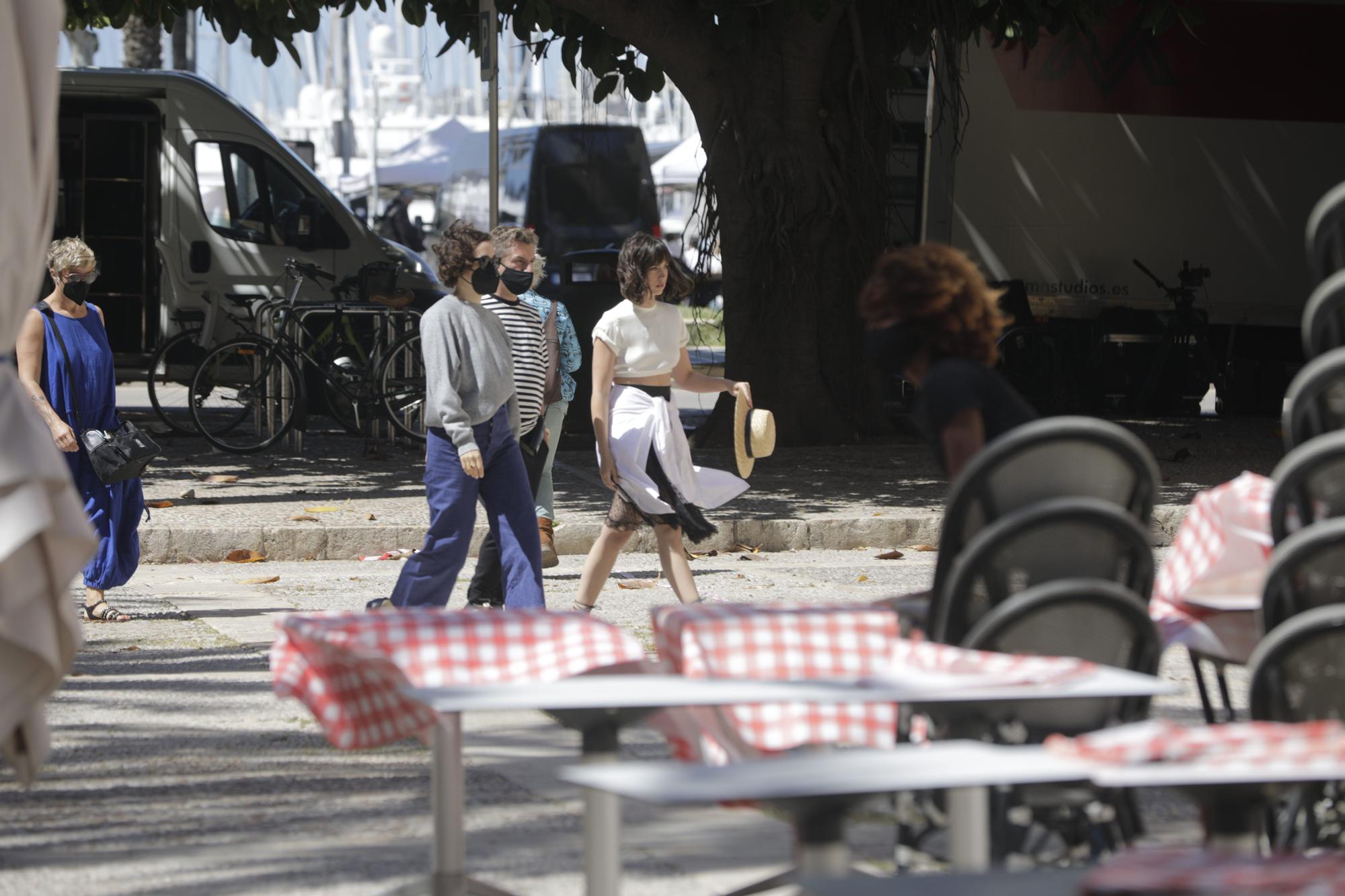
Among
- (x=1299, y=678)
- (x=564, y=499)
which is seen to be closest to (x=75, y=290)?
(x=564, y=499)

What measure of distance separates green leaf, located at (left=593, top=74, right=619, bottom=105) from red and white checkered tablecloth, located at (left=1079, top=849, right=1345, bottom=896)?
12545 millimetres

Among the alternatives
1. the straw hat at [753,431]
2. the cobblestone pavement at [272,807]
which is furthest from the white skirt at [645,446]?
the cobblestone pavement at [272,807]

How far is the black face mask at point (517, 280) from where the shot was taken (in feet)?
28.3

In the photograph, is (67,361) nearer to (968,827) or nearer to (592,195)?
(968,827)

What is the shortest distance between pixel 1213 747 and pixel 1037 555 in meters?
0.83

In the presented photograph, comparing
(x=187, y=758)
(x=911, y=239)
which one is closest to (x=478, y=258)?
(x=187, y=758)

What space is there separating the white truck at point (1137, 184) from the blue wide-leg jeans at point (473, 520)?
10671 millimetres

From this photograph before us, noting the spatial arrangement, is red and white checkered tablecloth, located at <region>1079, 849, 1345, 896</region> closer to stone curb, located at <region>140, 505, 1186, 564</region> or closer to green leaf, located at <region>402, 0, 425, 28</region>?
stone curb, located at <region>140, 505, 1186, 564</region>

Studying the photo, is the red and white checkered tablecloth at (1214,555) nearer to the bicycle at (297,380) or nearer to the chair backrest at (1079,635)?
the chair backrest at (1079,635)

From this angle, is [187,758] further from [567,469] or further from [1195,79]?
[1195,79]

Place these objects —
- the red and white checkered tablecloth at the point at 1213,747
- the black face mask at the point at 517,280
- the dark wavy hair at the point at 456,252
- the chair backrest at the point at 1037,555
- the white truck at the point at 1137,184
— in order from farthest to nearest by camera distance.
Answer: the white truck at the point at 1137,184 → the black face mask at the point at 517,280 → the dark wavy hair at the point at 456,252 → the chair backrest at the point at 1037,555 → the red and white checkered tablecloth at the point at 1213,747

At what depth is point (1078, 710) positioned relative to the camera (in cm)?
347

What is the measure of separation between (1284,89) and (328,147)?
6218 centimetres

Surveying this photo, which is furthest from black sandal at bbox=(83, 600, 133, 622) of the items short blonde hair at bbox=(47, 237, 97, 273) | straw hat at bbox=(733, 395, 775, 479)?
straw hat at bbox=(733, 395, 775, 479)
